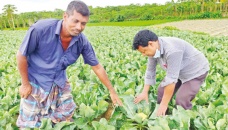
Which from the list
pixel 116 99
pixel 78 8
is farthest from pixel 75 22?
pixel 116 99

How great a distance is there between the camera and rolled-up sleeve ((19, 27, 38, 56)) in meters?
2.55

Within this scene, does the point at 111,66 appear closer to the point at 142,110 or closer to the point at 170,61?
the point at 142,110

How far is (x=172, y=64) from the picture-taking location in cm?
287

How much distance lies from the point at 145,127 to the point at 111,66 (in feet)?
9.30

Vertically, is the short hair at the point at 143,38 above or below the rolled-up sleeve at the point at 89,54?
above

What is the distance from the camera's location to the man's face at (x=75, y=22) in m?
2.53

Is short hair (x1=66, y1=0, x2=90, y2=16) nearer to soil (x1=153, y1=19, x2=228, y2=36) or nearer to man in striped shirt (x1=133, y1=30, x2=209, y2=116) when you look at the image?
man in striped shirt (x1=133, y1=30, x2=209, y2=116)

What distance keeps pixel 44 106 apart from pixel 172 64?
1.50m

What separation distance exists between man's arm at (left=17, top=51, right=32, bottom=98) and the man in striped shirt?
1119 millimetres

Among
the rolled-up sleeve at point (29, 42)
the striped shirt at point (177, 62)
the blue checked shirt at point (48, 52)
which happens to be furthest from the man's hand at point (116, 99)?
the rolled-up sleeve at point (29, 42)

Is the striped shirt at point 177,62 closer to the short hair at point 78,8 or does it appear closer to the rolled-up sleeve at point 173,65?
the rolled-up sleeve at point 173,65

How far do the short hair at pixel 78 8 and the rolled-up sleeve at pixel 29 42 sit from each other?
381 mm

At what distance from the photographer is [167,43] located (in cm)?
293

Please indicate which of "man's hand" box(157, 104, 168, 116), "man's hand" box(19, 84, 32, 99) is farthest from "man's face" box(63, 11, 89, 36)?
"man's hand" box(157, 104, 168, 116)
